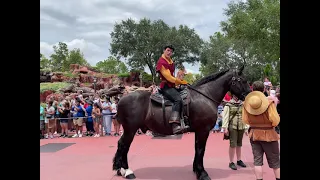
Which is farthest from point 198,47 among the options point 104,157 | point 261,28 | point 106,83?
point 104,157

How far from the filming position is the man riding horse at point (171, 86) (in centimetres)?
599

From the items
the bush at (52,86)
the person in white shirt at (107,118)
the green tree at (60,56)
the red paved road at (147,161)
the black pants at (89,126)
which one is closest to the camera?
the red paved road at (147,161)

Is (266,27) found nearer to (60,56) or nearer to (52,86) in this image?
(52,86)

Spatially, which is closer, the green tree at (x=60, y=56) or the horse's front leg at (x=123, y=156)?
the horse's front leg at (x=123, y=156)

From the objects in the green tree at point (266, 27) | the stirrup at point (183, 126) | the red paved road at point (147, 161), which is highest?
the green tree at point (266, 27)

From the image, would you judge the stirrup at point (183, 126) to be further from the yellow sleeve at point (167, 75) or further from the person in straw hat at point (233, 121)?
the person in straw hat at point (233, 121)

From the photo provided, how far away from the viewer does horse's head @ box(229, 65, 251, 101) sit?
6168mm

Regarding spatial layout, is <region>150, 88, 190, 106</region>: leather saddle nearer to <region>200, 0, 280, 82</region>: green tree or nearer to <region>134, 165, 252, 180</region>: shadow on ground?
<region>134, 165, 252, 180</region>: shadow on ground

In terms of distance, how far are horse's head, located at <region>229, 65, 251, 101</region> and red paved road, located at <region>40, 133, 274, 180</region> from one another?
1.79 m

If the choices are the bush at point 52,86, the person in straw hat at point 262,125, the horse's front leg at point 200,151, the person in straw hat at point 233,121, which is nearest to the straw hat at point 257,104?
the person in straw hat at point 262,125

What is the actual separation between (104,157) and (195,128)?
3527mm

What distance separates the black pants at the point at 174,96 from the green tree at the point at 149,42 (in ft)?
145

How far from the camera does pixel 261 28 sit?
27750 mm
